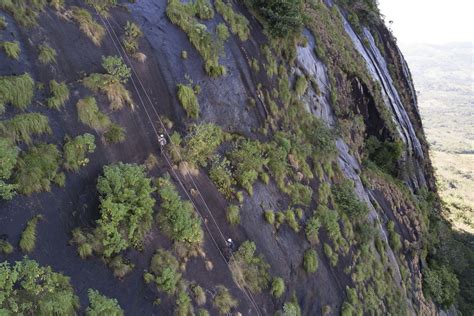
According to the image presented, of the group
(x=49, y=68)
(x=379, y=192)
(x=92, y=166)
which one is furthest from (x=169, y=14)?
(x=379, y=192)

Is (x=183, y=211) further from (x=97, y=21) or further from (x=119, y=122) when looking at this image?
(x=97, y=21)

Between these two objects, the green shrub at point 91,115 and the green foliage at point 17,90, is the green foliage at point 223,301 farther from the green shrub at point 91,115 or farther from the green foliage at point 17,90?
the green foliage at point 17,90

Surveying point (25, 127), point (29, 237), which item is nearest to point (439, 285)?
point (29, 237)

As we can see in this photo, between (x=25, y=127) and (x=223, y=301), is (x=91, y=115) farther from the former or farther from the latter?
(x=223, y=301)

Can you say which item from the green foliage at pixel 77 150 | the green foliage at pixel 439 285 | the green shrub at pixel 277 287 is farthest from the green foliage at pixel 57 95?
the green foliage at pixel 439 285

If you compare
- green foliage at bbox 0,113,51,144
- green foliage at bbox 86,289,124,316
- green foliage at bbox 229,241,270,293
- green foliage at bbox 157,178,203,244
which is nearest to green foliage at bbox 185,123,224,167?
green foliage at bbox 157,178,203,244

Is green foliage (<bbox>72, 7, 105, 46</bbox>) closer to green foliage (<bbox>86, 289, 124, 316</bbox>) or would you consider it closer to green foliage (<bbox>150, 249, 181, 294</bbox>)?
green foliage (<bbox>150, 249, 181, 294</bbox>)
